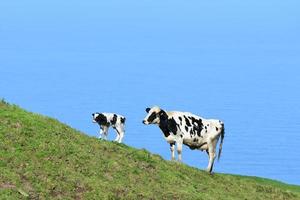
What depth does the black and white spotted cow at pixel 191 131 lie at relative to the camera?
3069 cm

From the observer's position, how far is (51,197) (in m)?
21.2

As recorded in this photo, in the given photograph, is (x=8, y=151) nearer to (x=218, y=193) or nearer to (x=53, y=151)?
(x=53, y=151)

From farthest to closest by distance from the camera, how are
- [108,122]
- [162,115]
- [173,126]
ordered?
[108,122], [162,115], [173,126]

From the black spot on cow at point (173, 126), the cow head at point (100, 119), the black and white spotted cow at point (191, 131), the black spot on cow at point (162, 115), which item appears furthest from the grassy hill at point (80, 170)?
the cow head at point (100, 119)

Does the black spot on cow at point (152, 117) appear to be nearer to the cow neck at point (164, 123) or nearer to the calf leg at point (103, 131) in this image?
the cow neck at point (164, 123)

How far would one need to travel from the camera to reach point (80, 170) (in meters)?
23.8

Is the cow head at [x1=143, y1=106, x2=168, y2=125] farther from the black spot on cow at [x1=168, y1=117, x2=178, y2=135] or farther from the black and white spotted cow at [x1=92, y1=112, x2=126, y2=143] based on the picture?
the black and white spotted cow at [x1=92, y1=112, x2=126, y2=143]

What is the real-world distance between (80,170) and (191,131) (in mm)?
7925

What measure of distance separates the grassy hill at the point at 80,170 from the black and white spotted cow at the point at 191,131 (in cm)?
179

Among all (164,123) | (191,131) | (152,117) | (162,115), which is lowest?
(191,131)

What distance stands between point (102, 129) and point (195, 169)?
69.1 feet

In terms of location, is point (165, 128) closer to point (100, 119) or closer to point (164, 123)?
point (164, 123)

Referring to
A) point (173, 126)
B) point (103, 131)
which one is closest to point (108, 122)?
point (103, 131)

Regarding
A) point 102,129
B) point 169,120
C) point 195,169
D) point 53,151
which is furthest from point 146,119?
point 102,129
